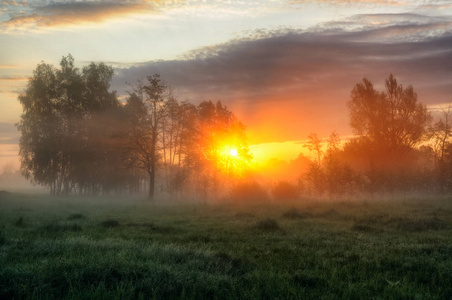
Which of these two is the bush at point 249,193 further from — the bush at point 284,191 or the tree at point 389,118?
the tree at point 389,118

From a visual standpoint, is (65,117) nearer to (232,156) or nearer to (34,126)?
(34,126)

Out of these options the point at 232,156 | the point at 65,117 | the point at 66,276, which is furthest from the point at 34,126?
the point at 66,276

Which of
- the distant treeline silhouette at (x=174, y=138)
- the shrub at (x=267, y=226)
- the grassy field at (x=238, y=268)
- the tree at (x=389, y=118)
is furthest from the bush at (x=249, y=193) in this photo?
the grassy field at (x=238, y=268)

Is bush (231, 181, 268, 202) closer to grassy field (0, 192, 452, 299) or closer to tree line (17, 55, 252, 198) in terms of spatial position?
tree line (17, 55, 252, 198)

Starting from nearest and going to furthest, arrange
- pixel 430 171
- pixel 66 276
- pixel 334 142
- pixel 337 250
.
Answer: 1. pixel 66 276
2. pixel 337 250
3. pixel 430 171
4. pixel 334 142

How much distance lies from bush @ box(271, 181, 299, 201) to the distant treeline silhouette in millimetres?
124

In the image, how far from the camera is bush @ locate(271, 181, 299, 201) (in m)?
43.1

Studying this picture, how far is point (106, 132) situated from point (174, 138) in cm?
1034

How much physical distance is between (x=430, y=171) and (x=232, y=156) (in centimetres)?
3004

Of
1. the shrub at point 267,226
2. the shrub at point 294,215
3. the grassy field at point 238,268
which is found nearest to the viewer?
the grassy field at point 238,268

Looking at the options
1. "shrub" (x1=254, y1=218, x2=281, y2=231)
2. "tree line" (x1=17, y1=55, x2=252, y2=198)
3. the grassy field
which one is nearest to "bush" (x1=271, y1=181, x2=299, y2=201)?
"tree line" (x1=17, y1=55, x2=252, y2=198)

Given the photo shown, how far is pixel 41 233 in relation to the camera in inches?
562

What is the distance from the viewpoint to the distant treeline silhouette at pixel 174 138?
44781 millimetres

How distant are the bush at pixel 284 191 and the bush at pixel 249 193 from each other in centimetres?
131
